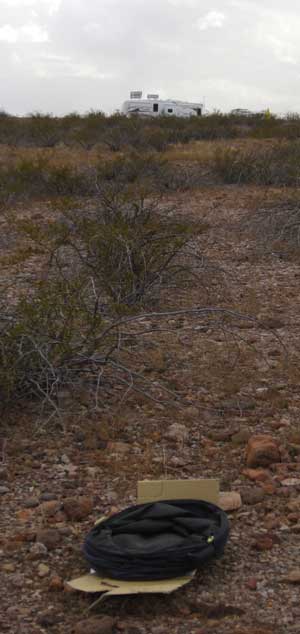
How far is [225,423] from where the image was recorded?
3707 mm

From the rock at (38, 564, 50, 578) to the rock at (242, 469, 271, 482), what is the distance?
961mm

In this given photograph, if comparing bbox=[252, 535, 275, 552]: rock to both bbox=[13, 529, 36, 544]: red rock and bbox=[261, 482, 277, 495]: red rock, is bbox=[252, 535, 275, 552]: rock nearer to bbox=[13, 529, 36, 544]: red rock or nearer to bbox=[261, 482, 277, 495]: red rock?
bbox=[261, 482, 277, 495]: red rock

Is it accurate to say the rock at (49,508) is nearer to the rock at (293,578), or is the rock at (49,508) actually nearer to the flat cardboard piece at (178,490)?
the flat cardboard piece at (178,490)

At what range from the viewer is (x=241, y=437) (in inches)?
138

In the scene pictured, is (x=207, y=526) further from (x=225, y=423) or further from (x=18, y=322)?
(x=18, y=322)

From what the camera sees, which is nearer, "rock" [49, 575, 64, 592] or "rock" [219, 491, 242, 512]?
"rock" [49, 575, 64, 592]

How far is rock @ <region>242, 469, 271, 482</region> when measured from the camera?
10.4ft

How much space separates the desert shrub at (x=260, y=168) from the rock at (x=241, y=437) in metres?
6.80

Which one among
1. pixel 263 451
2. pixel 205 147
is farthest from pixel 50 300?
pixel 205 147

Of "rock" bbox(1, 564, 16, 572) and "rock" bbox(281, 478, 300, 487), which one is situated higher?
"rock" bbox(281, 478, 300, 487)

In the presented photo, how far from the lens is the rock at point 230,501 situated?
2924 mm

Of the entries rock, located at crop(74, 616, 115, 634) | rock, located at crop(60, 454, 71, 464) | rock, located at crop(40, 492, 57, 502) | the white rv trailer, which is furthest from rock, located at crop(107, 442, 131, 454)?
the white rv trailer

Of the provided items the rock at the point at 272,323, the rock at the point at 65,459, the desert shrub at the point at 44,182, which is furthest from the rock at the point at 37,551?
the desert shrub at the point at 44,182

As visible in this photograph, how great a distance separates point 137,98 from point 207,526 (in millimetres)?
27213
